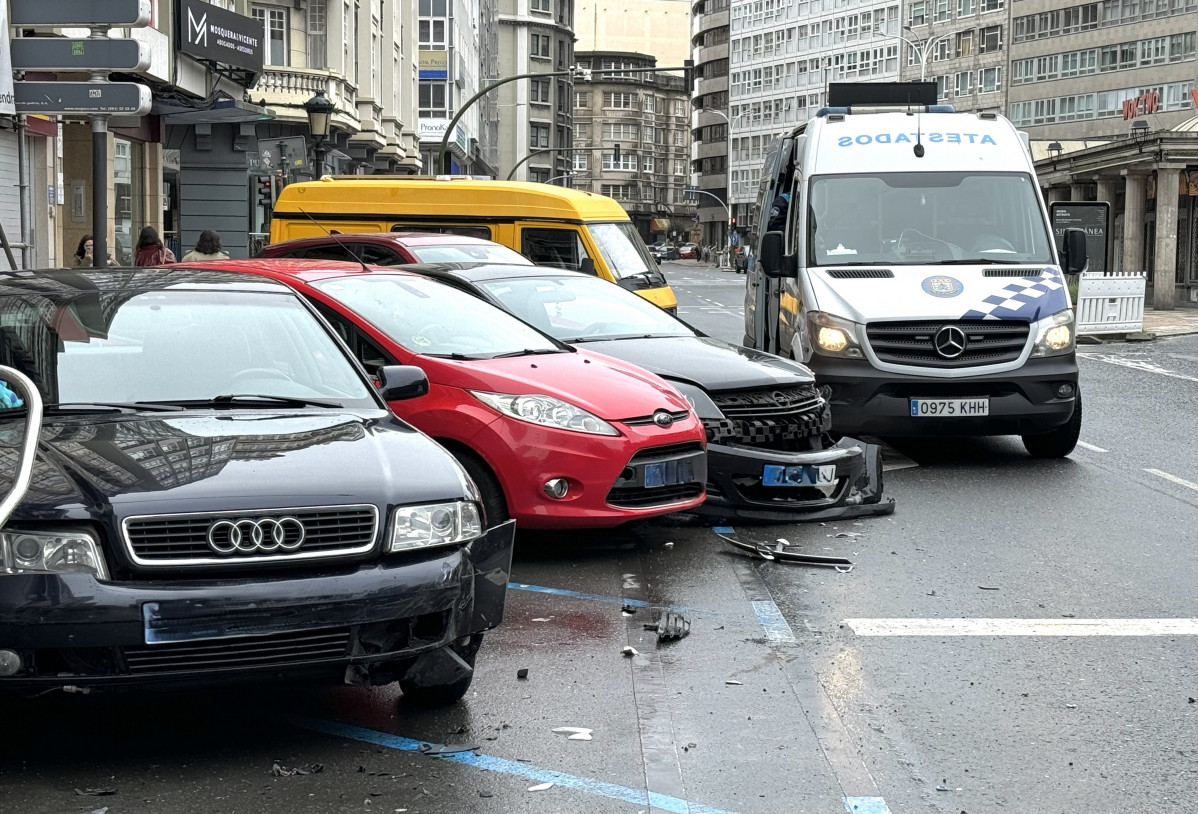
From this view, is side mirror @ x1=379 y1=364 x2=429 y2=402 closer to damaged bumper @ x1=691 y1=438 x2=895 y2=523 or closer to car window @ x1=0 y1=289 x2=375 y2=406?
car window @ x1=0 y1=289 x2=375 y2=406

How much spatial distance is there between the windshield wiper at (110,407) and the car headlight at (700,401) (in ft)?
13.6

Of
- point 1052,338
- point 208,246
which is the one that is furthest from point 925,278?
point 208,246

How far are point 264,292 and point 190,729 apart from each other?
6.68ft

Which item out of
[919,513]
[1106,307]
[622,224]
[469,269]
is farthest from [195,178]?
[919,513]

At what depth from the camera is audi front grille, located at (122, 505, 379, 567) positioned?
15.7 ft

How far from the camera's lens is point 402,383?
6.40 meters

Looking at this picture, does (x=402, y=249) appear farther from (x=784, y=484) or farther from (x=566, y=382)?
(x=566, y=382)

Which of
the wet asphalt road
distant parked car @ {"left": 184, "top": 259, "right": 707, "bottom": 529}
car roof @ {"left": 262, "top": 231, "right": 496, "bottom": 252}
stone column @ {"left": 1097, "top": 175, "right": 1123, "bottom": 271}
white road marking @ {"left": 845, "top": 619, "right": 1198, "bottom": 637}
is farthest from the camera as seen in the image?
stone column @ {"left": 1097, "top": 175, "right": 1123, "bottom": 271}

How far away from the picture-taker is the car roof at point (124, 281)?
6.42 meters

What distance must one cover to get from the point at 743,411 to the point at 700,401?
0.25 m

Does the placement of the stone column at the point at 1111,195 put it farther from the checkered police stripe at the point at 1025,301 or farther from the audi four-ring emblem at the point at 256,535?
the audi four-ring emblem at the point at 256,535

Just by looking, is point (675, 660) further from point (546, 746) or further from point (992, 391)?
point (992, 391)

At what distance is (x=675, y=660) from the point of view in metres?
6.40

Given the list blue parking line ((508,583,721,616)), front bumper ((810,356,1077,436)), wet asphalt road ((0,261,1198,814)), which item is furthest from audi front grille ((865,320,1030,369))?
blue parking line ((508,583,721,616))
